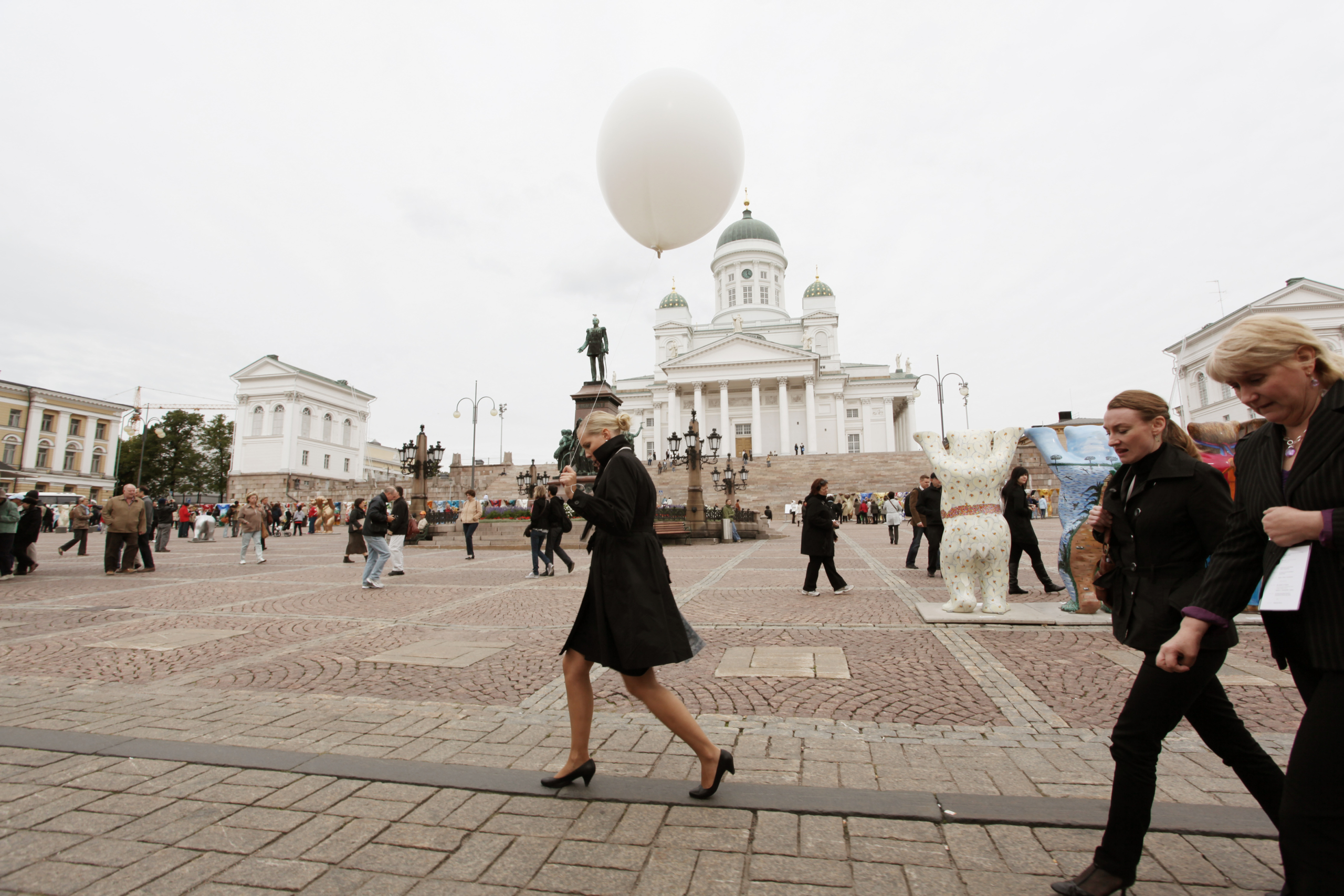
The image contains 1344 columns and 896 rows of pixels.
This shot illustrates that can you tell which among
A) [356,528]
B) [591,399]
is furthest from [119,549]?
[591,399]

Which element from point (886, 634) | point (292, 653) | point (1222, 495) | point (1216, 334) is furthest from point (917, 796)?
point (1216, 334)

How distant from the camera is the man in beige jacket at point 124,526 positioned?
1216 cm

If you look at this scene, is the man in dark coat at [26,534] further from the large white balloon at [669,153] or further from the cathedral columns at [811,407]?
the cathedral columns at [811,407]

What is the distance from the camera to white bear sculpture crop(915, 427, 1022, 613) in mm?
7168

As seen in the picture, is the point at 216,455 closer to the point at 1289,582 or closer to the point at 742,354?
the point at 742,354

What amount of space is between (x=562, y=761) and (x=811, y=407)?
66.4 meters

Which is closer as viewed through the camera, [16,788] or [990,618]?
[16,788]

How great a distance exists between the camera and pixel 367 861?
7.80 ft

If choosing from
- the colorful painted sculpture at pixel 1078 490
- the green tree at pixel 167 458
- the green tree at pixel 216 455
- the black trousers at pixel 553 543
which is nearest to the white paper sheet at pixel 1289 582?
the colorful painted sculpture at pixel 1078 490

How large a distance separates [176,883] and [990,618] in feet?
22.4

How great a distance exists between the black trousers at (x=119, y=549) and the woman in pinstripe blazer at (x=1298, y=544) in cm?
1545

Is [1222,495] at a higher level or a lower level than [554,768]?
higher

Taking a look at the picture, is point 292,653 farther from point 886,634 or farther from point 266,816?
point 886,634

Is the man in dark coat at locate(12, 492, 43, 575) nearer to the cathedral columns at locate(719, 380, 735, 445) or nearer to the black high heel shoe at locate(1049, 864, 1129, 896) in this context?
the black high heel shoe at locate(1049, 864, 1129, 896)
